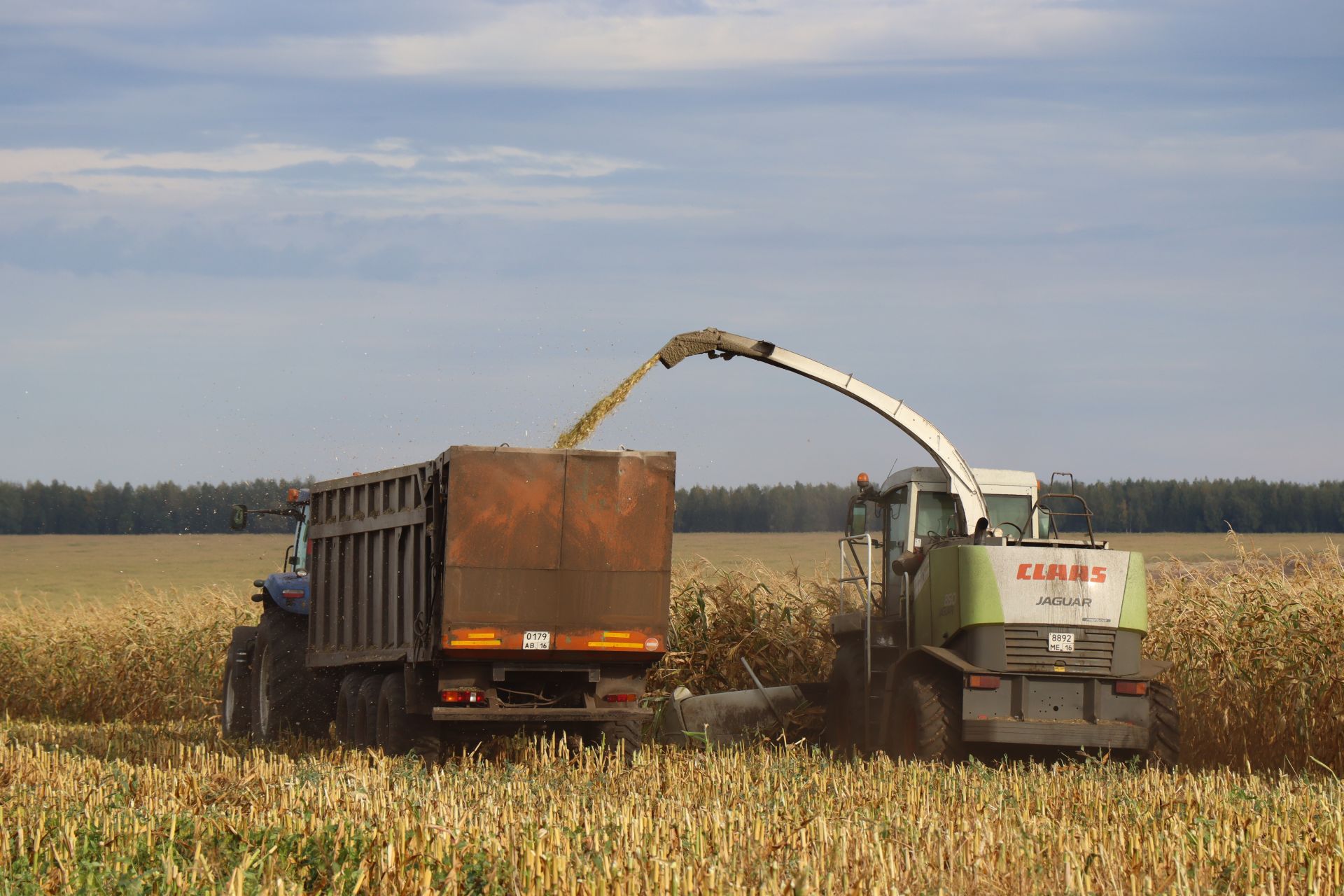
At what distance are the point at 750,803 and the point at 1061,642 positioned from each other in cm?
429

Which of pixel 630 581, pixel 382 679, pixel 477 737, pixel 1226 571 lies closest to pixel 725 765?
pixel 630 581

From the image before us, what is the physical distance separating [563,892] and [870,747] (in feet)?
24.6

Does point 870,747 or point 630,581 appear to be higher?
point 630,581

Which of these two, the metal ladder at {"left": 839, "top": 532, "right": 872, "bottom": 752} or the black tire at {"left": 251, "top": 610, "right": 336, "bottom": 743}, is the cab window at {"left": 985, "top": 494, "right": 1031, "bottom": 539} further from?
the black tire at {"left": 251, "top": 610, "right": 336, "bottom": 743}

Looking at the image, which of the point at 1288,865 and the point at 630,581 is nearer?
the point at 1288,865

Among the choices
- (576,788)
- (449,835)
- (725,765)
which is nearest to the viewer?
(449,835)

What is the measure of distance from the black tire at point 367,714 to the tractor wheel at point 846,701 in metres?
3.84

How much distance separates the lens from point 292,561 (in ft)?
49.8

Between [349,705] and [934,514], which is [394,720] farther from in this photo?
[934,514]

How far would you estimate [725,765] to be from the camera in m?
10.6

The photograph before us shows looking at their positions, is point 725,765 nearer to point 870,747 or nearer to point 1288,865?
point 870,747

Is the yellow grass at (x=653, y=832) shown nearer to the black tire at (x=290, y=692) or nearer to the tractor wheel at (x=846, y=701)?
the tractor wheel at (x=846, y=701)

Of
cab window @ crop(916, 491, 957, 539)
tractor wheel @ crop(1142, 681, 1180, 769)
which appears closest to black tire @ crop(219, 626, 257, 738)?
cab window @ crop(916, 491, 957, 539)

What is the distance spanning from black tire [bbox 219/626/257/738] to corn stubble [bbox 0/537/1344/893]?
53cm
